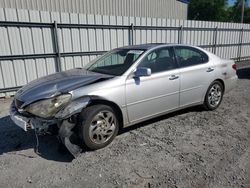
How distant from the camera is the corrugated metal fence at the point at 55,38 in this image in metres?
6.22

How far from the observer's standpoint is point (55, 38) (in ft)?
22.3

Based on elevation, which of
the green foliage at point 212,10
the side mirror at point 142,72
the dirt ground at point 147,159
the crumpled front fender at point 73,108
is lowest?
the dirt ground at point 147,159

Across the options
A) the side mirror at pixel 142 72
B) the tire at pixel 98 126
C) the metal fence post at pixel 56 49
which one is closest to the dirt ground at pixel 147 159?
the tire at pixel 98 126

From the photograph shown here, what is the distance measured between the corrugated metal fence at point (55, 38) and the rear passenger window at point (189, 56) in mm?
3915

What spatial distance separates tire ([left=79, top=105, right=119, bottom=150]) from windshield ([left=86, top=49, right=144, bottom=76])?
0.71 metres

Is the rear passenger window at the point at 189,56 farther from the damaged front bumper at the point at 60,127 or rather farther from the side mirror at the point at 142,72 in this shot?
the damaged front bumper at the point at 60,127

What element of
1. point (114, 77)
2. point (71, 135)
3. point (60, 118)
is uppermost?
point (114, 77)

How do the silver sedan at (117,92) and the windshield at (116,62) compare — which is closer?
the silver sedan at (117,92)

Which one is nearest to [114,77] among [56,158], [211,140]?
[56,158]

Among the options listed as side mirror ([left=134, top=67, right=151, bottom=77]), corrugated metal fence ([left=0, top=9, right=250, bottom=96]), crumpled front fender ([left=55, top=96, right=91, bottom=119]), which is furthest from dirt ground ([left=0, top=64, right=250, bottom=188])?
corrugated metal fence ([left=0, top=9, right=250, bottom=96])

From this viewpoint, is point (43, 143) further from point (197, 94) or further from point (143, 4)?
point (143, 4)

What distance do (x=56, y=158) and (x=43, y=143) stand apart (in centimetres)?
58

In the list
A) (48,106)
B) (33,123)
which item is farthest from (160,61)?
(33,123)

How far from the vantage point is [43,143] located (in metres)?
3.67
